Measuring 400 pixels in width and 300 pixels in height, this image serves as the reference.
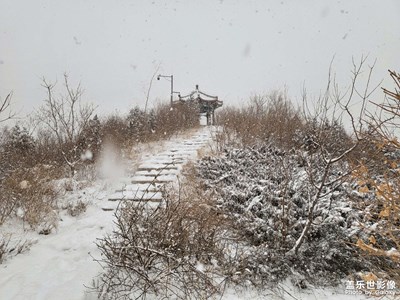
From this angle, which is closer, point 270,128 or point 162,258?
point 162,258

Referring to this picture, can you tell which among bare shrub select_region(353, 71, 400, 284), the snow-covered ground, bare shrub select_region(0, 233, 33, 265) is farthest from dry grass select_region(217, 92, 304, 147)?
bare shrub select_region(0, 233, 33, 265)

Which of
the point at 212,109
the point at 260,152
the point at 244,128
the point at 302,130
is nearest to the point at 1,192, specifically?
the point at 260,152

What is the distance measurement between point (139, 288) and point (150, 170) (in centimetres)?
410

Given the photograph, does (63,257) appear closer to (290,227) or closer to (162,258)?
(162,258)

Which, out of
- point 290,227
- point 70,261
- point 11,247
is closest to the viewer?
point 70,261

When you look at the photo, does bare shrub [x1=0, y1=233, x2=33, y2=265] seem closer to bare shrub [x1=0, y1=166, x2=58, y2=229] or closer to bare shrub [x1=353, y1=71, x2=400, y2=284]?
bare shrub [x1=0, y1=166, x2=58, y2=229]

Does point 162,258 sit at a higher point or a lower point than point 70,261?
higher

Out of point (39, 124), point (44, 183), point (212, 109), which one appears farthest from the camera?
point (212, 109)

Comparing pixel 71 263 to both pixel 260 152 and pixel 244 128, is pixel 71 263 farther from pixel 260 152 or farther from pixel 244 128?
pixel 244 128

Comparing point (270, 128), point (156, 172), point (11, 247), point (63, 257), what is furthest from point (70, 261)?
point (270, 128)

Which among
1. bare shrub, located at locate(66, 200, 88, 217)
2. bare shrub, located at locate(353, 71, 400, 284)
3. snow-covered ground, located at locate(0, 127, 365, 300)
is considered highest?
bare shrub, located at locate(353, 71, 400, 284)

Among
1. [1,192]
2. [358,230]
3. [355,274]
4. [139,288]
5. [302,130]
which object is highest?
[302,130]

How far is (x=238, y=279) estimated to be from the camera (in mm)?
3230

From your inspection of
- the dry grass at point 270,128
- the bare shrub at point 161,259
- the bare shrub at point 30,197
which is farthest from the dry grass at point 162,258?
the dry grass at point 270,128
